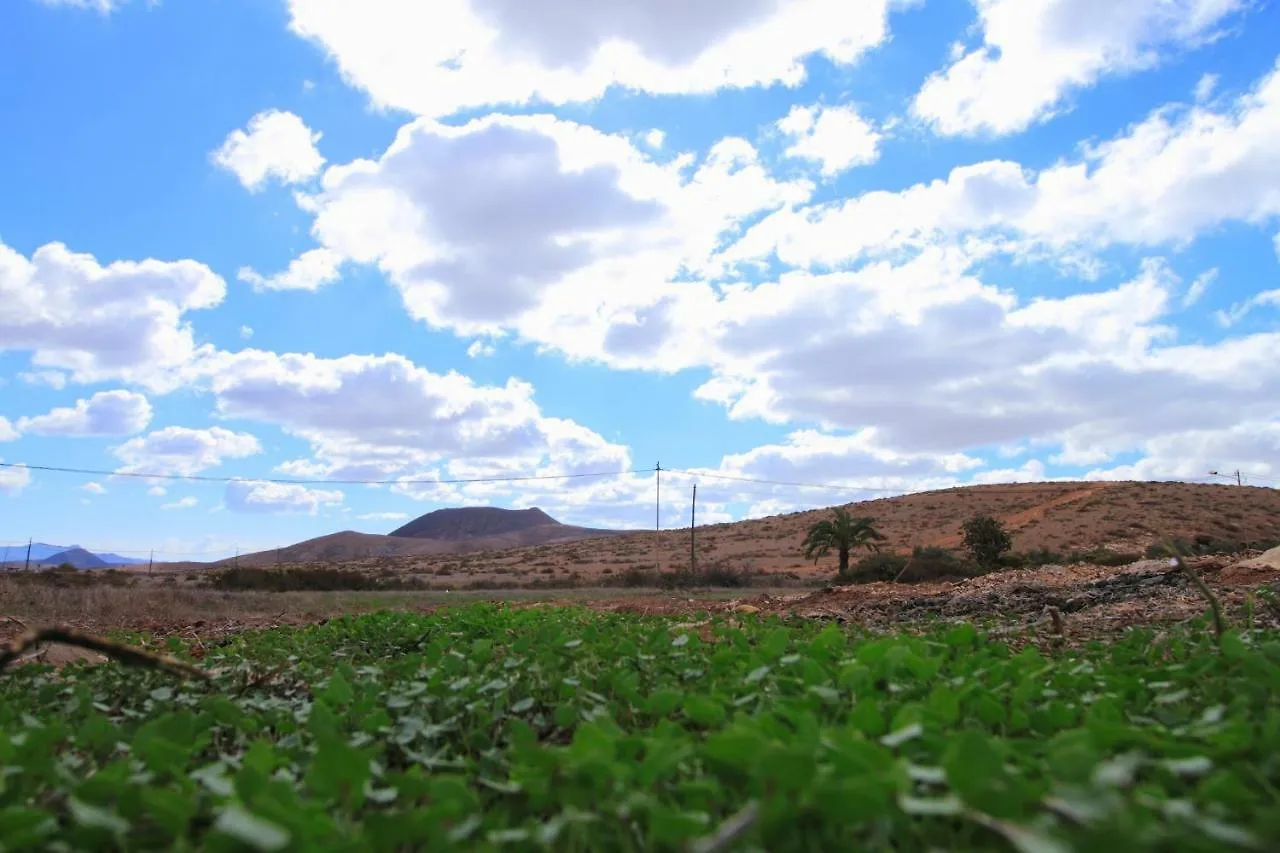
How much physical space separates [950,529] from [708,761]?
53816 millimetres

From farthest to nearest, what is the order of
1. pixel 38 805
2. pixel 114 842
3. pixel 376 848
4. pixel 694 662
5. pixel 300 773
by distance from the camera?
1. pixel 694 662
2. pixel 300 773
3. pixel 38 805
4. pixel 114 842
5. pixel 376 848

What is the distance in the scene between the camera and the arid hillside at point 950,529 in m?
43.1

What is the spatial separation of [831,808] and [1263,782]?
85 cm

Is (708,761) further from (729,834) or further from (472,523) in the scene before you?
(472,523)

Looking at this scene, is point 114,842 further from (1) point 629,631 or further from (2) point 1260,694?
(1) point 629,631

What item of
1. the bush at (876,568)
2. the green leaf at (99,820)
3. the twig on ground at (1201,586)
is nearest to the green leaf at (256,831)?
the green leaf at (99,820)

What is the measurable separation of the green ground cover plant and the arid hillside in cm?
3773

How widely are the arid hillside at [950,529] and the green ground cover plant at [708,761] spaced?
37.7 metres

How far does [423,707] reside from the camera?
9.84 feet

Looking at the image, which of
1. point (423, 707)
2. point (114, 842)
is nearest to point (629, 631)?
point (423, 707)

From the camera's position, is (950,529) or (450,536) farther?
(450,536)

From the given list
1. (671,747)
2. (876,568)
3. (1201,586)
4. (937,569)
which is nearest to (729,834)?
(671,747)

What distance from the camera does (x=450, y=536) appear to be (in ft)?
431

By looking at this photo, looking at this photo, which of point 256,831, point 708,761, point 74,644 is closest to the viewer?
point 256,831
